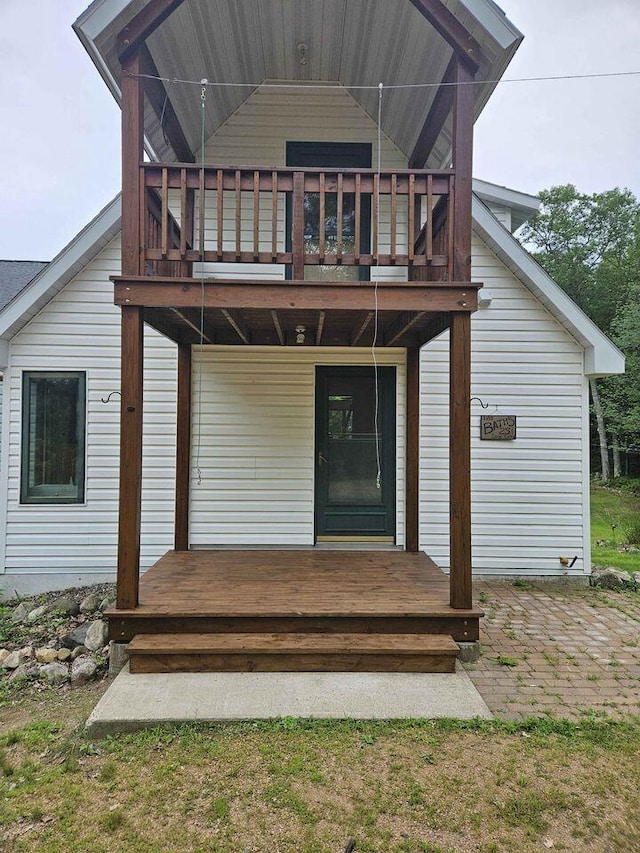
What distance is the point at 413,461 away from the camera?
18.3ft

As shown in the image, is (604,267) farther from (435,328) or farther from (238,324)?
(238,324)

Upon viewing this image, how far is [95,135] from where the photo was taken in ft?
80.1

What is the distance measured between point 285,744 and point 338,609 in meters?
1.08

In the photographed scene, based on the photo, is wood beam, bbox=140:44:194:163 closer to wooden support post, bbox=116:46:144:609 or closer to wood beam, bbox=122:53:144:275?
wood beam, bbox=122:53:144:275

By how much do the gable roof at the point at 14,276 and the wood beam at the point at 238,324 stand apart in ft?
13.2

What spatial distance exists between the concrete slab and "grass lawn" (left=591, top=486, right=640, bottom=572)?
4.92 metres

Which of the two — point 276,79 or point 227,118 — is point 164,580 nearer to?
point 227,118

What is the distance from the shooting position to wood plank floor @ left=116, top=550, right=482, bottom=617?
12.1 feet

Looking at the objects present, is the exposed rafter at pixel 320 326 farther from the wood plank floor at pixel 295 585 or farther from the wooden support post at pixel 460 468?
the wood plank floor at pixel 295 585

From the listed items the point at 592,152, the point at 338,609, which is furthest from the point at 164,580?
the point at 592,152

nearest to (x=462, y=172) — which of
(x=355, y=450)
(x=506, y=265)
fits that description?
(x=506, y=265)

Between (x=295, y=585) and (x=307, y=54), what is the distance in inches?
234

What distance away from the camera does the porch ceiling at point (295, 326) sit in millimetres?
4340

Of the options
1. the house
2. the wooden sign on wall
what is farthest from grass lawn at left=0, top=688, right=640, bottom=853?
the wooden sign on wall
